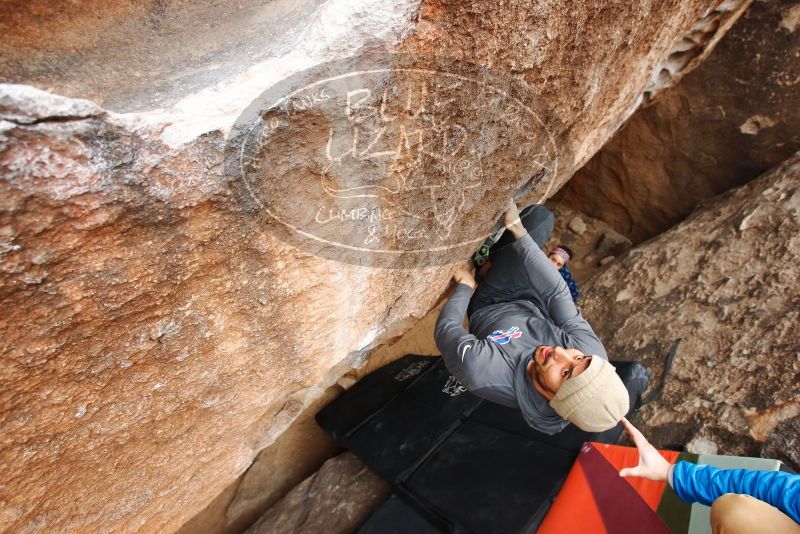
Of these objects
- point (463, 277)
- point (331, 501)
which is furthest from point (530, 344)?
point (331, 501)

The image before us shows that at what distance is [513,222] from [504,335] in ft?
1.50

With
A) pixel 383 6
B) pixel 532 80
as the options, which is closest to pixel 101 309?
pixel 383 6

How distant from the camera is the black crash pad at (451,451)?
1.57m

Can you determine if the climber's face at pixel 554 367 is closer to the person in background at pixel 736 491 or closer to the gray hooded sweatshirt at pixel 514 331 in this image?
the gray hooded sweatshirt at pixel 514 331

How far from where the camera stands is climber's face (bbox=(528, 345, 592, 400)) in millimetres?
1148

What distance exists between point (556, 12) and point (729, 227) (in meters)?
1.66

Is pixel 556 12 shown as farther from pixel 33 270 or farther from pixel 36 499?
pixel 36 499

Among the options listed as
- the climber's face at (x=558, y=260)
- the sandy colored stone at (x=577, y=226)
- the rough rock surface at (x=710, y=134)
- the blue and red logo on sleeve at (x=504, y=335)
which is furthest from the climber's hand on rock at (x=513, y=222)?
the sandy colored stone at (x=577, y=226)

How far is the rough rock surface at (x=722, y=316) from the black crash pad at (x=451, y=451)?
8.4 inches

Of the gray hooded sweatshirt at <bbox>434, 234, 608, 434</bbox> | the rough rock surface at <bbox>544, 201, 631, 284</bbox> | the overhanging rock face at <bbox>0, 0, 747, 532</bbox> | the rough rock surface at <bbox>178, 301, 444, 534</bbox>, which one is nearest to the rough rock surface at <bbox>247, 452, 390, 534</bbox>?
the rough rock surface at <bbox>178, 301, 444, 534</bbox>

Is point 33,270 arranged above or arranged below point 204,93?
below

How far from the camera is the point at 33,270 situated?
2.36 ft

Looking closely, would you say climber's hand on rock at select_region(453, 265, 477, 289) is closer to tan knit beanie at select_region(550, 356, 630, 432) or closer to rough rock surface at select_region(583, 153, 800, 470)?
tan knit beanie at select_region(550, 356, 630, 432)

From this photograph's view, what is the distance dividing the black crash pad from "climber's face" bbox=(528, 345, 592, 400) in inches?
21.3
